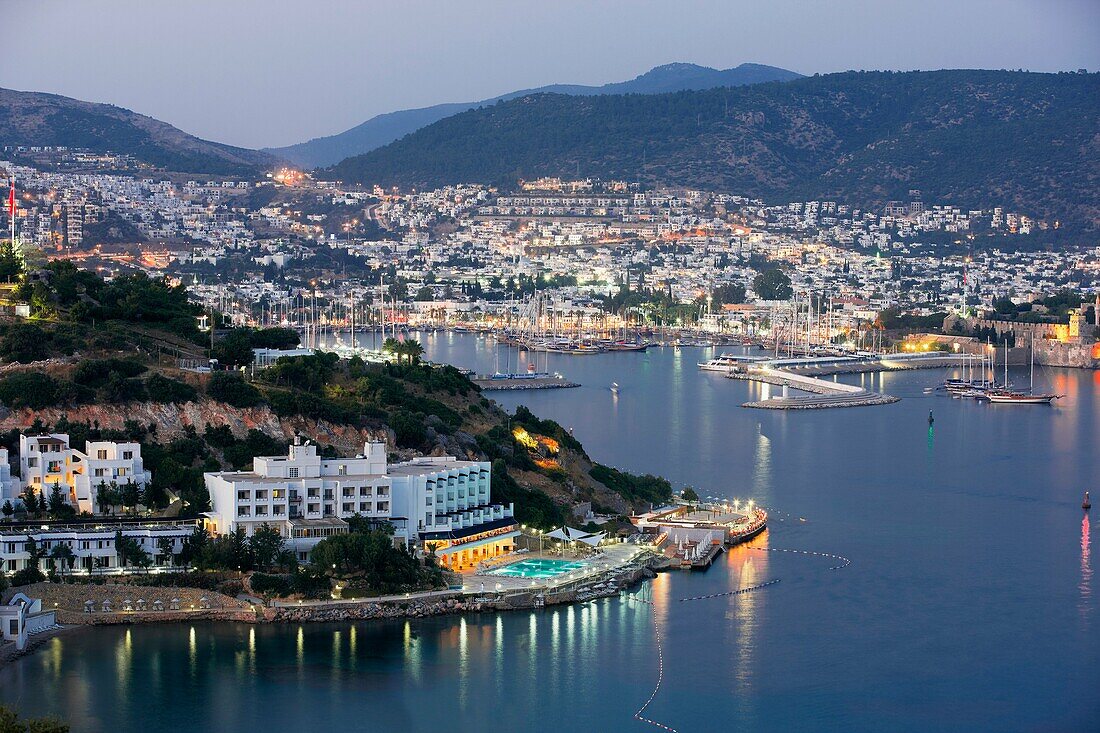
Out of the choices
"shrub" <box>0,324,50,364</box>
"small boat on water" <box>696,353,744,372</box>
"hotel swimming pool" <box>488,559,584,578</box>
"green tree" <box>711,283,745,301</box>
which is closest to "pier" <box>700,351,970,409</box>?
"small boat on water" <box>696,353,744,372</box>

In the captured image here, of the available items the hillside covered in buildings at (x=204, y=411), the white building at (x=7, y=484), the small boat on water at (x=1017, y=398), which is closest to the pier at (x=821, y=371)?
the small boat on water at (x=1017, y=398)

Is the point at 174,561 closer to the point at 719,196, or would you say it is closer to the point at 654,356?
the point at 654,356

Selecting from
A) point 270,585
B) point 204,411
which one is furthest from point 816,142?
point 270,585

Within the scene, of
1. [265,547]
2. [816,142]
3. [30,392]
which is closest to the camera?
[265,547]

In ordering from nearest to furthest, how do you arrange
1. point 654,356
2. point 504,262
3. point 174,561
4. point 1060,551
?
point 174,561 < point 1060,551 < point 654,356 < point 504,262

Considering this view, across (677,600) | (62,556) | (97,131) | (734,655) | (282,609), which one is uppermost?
(97,131)

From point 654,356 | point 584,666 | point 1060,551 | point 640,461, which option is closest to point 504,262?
point 654,356

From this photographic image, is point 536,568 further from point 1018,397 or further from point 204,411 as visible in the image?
point 1018,397

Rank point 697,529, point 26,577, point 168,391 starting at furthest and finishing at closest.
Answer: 1. point 697,529
2. point 168,391
3. point 26,577
